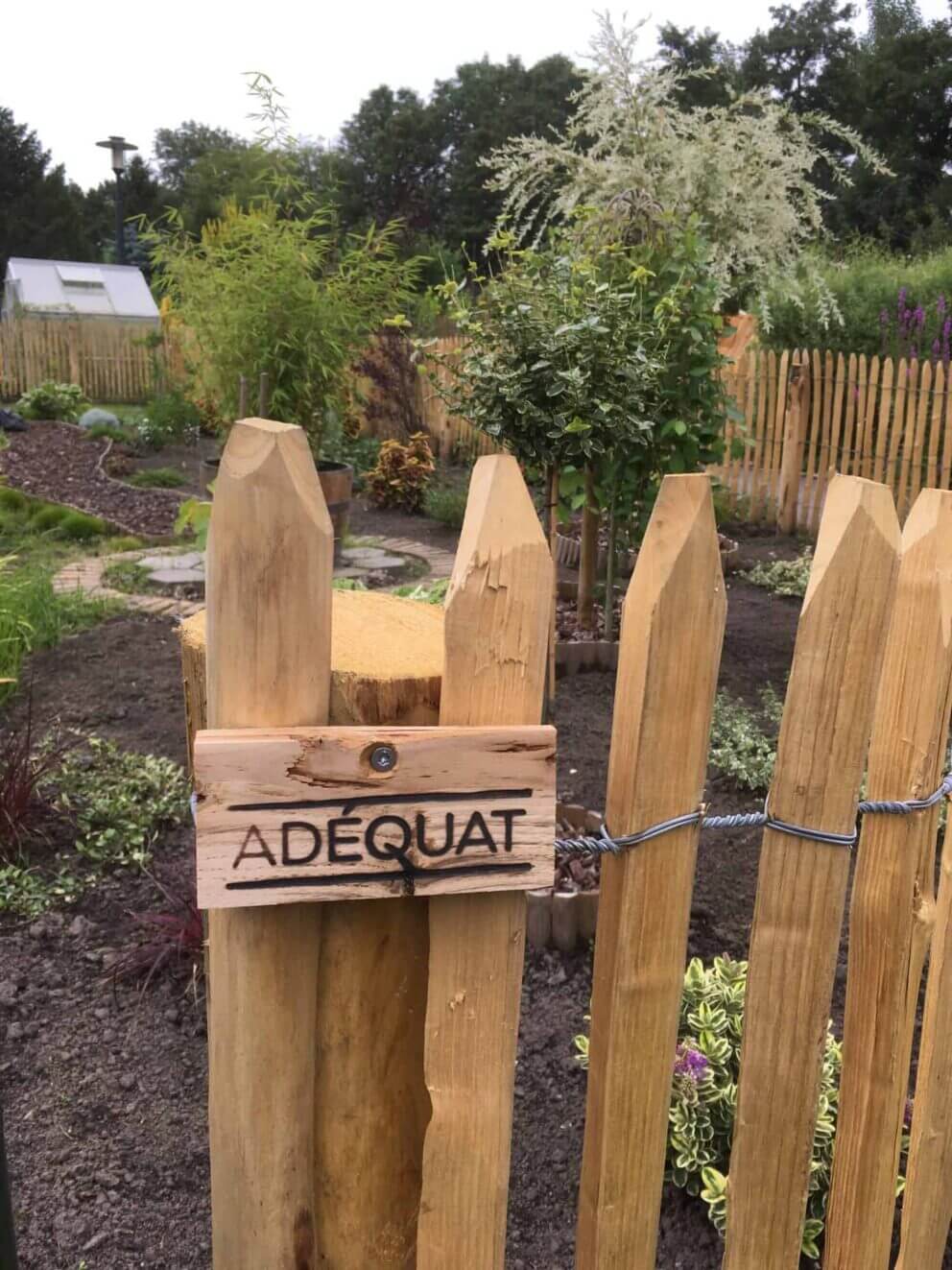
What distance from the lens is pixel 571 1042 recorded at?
252 cm

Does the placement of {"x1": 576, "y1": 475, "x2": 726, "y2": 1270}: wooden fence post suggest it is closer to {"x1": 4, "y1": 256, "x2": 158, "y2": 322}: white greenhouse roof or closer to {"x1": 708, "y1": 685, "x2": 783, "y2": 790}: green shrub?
{"x1": 708, "y1": 685, "x2": 783, "y2": 790}: green shrub

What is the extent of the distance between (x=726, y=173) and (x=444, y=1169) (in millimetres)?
8041

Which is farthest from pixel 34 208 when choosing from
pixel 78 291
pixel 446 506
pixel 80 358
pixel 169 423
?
pixel 446 506

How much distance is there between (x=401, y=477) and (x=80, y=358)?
11.2 m

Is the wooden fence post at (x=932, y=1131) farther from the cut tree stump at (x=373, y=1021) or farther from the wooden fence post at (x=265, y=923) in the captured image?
the wooden fence post at (x=265, y=923)

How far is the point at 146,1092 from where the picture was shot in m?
2.34

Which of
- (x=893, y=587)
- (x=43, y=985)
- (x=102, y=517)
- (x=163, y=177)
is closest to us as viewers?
(x=893, y=587)

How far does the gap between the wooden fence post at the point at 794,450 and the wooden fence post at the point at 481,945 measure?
345 inches

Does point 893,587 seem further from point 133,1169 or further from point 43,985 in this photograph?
point 43,985

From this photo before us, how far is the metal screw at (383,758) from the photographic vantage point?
1013 millimetres

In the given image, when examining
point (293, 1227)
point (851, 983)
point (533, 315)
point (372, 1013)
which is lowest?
point (293, 1227)

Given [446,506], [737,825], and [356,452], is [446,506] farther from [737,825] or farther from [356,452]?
[737,825]

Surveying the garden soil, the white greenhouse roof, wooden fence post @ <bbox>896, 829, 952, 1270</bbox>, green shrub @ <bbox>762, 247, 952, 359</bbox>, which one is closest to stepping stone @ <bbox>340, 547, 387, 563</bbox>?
the garden soil

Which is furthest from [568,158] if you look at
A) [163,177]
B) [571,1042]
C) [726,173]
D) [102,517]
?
[163,177]
